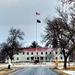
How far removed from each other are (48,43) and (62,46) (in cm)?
381

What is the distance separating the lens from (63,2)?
2356 cm

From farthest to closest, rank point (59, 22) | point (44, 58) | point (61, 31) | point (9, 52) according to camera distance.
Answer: point (44, 58)
point (9, 52)
point (61, 31)
point (59, 22)

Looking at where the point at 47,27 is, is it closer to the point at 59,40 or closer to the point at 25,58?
the point at 59,40

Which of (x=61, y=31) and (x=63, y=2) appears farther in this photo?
(x=61, y=31)

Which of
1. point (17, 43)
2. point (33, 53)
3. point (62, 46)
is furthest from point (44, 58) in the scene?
point (62, 46)

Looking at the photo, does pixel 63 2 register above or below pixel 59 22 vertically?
below

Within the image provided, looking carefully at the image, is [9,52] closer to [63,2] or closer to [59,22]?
[59,22]

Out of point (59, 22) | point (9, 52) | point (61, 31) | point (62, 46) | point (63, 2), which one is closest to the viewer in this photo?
point (63, 2)

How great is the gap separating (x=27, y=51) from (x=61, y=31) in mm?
124504

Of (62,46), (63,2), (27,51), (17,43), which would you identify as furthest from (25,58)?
(63,2)

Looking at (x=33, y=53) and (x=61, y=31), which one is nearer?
(x=61, y=31)

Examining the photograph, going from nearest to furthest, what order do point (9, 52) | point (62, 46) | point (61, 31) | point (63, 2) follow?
point (63, 2)
point (61, 31)
point (62, 46)
point (9, 52)

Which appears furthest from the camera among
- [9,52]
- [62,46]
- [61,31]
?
[9,52]

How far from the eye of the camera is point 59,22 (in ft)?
220
